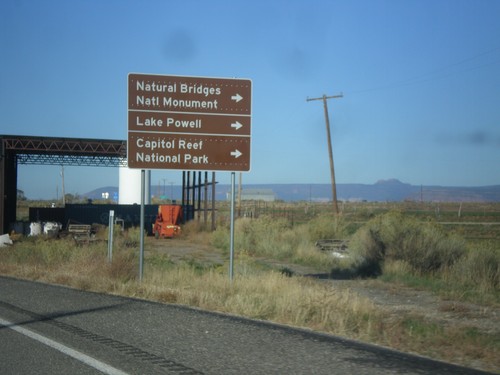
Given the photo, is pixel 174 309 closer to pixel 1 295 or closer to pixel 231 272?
pixel 231 272

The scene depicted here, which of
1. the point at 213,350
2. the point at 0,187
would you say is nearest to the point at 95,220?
the point at 0,187

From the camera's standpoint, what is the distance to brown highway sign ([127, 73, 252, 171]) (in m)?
16.4

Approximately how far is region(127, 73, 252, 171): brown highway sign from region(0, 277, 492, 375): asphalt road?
4955 mm

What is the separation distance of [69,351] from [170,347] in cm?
137

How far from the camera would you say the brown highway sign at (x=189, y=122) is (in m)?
16.4

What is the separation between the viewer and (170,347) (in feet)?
29.6

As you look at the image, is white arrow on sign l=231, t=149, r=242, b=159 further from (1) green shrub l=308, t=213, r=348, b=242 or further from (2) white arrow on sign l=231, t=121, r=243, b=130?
(1) green shrub l=308, t=213, r=348, b=242

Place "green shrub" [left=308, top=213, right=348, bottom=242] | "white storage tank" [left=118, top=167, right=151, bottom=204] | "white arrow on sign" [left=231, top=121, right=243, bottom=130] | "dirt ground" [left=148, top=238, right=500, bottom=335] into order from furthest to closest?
"white storage tank" [left=118, top=167, right=151, bottom=204]
"green shrub" [left=308, top=213, right=348, bottom=242]
"white arrow on sign" [left=231, top=121, right=243, bottom=130]
"dirt ground" [left=148, top=238, right=500, bottom=335]

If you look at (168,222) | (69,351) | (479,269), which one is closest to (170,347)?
(69,351)

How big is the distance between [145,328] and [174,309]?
1884 millimetres

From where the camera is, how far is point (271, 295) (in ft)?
42.8

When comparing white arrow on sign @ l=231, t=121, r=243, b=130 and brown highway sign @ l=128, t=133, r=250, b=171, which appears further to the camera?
white arrow on sign @ l=231, t=121, r=243, b=130

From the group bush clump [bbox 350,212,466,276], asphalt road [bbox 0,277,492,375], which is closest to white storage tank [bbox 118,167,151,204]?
bush clump [bbox 350,212,466,276]

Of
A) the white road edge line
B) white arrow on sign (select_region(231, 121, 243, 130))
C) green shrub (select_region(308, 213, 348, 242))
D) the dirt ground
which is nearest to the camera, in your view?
the white road edge line
